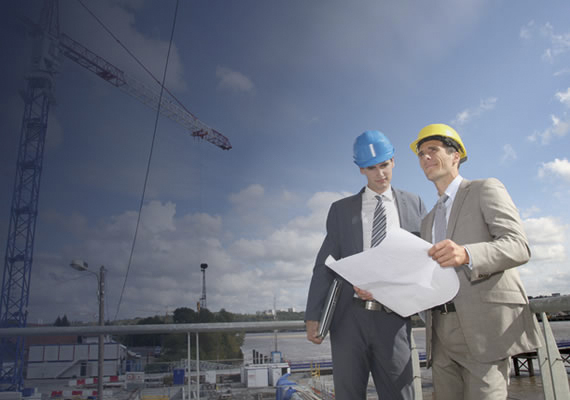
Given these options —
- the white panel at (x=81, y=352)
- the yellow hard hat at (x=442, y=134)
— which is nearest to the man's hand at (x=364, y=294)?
the yellow hard hat at (x=442, y=134)

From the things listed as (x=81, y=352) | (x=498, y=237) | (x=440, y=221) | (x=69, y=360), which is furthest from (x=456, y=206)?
(x=81, y=352)

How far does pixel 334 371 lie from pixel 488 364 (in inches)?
23.5

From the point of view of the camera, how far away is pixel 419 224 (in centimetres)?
157

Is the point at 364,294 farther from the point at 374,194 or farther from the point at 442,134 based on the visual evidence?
the point at 442,134

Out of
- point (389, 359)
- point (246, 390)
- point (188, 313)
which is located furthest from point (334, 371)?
point (188, 313)

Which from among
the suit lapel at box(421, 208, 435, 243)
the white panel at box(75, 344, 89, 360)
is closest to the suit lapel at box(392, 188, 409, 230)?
the suit lapel at box(421, 208, 435, 243)

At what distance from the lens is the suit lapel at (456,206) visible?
124 cm

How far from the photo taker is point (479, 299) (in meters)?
1.11

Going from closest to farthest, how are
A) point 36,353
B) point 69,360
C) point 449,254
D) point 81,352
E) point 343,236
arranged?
point 449,254 < point 343,236 < point 36,353 < point 69,360 < point 81,352

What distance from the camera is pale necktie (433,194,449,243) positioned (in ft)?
4.29

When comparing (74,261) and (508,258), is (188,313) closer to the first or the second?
(74,261)

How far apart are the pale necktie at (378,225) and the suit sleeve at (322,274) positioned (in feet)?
0.63

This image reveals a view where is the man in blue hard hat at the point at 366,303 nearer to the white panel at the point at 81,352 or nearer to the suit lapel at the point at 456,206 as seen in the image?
the suit lapel at the point at 456,206

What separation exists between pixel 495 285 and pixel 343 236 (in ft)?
2.17
